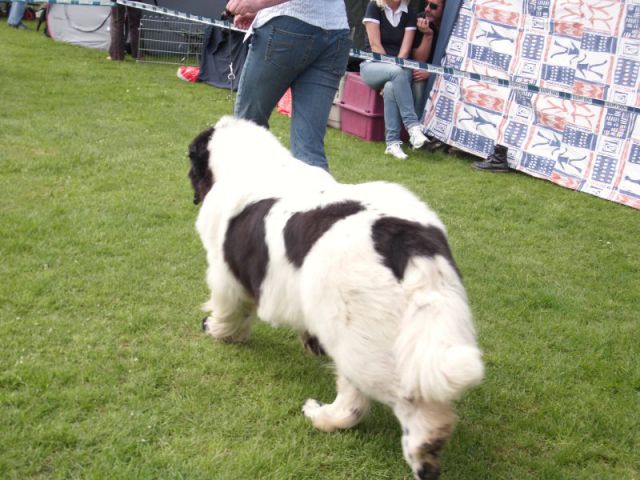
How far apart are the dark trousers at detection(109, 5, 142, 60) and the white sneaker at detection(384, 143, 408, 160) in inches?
246

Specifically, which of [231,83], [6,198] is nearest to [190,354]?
[6,198]

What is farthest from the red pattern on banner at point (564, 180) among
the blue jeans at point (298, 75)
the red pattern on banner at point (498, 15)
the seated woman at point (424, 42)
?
the blue jeans at point (298, 75)

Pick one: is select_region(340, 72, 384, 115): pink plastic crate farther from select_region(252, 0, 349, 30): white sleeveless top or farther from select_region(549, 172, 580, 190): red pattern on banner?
select_region(252, 0, 349, 30): white sleeveless top

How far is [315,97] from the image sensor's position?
4312 mm

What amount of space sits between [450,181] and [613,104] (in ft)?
6.01

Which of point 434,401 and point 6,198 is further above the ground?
point 434,401

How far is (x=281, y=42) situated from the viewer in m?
4.04

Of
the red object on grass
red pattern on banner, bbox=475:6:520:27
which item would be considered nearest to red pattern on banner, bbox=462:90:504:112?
red pattern on banner, bbox=475:6:520:27

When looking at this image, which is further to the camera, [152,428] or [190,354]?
[190,354]

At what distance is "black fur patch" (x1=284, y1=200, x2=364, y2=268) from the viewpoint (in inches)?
106

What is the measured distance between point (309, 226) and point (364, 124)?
5.99 meters

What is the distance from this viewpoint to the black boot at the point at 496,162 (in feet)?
25.2

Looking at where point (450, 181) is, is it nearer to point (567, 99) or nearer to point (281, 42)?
point (567, 99)

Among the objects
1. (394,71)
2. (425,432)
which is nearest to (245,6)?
(425,432)
